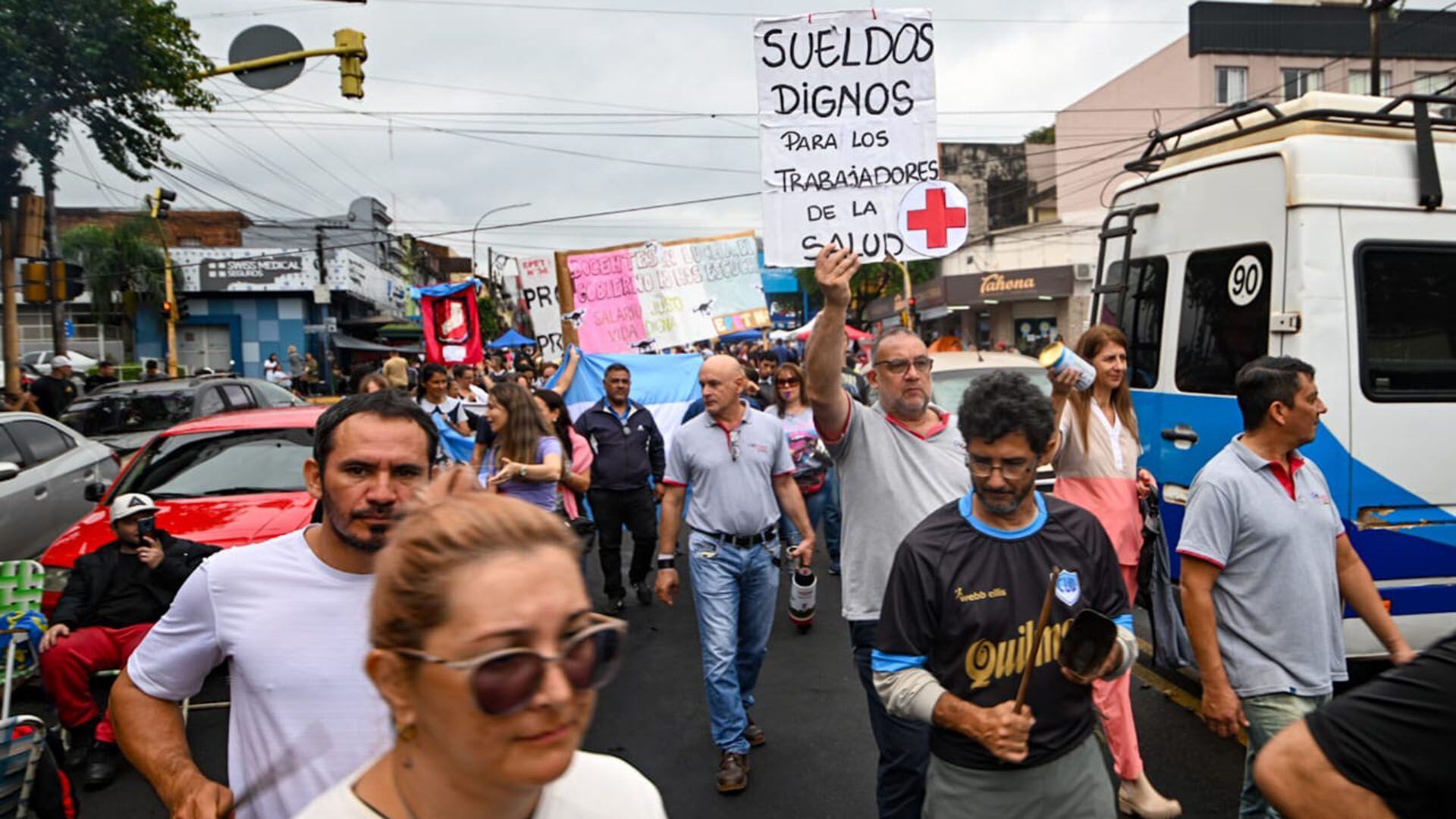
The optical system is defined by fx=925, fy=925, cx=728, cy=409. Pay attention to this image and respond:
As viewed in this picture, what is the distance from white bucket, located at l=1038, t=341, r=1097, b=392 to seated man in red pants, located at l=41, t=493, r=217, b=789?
455cm

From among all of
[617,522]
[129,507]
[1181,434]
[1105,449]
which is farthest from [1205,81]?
[129,507]

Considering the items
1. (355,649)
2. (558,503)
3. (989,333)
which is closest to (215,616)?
(355,649)

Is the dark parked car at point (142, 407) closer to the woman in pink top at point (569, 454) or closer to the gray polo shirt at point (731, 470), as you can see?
the woman in pink top at point (569, 454)

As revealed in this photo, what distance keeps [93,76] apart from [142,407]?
4.65 metres

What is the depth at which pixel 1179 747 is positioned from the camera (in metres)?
4.62

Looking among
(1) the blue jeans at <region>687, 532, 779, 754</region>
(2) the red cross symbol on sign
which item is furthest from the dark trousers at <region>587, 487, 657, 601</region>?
(2) the red cross symbol on sign

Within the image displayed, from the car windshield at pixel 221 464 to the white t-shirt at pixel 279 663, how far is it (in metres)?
4.48

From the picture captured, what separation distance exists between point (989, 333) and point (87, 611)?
34.4 metres

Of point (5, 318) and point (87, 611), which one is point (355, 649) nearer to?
point (87, 611)

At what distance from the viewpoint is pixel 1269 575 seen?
3.11 meters

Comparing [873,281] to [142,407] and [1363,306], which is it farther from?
[1363,306]

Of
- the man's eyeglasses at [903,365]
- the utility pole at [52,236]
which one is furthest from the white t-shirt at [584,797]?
the utility pole at [52,236]

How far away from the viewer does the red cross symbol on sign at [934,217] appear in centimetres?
421

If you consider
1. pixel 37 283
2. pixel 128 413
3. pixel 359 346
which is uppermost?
pixel 37 283
